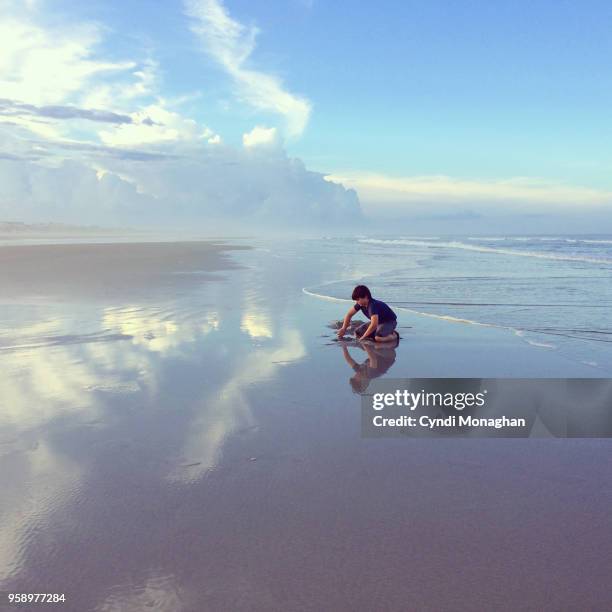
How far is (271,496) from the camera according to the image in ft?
13.6

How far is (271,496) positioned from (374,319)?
5.76 m

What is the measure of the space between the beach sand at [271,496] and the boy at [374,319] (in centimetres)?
133

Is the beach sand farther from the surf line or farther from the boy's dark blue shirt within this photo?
the surf line

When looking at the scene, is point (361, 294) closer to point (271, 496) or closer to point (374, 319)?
point (374, 319)

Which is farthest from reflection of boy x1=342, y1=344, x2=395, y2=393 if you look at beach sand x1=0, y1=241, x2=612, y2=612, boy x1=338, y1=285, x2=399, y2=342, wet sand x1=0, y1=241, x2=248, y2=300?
wet sand x1=0, y1=241, x2=248, y2=300

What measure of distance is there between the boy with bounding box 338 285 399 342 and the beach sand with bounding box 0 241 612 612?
1330mm

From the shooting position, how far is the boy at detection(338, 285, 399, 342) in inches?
380

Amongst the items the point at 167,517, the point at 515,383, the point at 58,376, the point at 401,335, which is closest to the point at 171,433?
the point at 167,517

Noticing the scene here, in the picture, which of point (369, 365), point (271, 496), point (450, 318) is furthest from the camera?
point (450, 318)

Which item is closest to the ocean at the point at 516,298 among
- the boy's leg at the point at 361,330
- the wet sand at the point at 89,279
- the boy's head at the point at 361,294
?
the boy's leg at the point at 361,330

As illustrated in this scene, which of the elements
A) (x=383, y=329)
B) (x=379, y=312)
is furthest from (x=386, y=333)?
(x=379, y=312)

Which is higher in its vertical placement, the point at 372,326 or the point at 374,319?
the point at 374,319

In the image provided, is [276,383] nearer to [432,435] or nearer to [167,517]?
[432,435]

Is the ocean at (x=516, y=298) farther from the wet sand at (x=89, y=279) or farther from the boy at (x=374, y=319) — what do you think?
the wet sand at (x=89, y=279)
